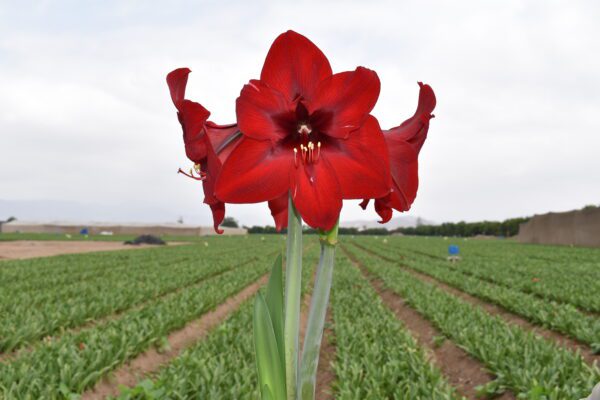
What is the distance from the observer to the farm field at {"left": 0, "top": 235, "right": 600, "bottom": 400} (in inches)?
154

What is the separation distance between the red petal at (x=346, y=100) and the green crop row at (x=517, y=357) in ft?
11.5

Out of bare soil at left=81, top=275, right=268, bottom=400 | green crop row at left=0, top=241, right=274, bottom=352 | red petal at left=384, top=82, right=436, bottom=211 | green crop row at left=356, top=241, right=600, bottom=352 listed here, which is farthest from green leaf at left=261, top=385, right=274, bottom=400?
green crop row at left=356, top=241, right=600, bottom=352

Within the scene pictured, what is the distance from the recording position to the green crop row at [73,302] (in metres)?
5.70

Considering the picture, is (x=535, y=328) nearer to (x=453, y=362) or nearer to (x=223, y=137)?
(x=453, y=362)

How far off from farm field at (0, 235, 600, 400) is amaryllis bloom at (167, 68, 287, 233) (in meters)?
3.03

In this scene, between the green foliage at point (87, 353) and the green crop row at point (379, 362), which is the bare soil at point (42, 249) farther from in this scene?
the green crop row at point (379, 362)

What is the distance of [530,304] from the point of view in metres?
7.78

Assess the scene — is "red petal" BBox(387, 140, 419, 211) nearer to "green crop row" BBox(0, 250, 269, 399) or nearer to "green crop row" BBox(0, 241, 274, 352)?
"green crop row" BBox(0, 250, 269, 399)

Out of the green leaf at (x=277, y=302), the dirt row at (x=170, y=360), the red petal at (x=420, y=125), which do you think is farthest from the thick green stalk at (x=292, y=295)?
the dirt row at (x=170, y=360)

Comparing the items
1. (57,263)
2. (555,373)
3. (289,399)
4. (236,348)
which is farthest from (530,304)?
(57,263)

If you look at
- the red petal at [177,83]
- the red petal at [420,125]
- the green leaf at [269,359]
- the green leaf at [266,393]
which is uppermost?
the red petal at [177,83]

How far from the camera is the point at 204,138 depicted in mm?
786

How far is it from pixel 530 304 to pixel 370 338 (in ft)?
11.8

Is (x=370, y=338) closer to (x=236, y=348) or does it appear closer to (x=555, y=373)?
(x=236, y=348)
